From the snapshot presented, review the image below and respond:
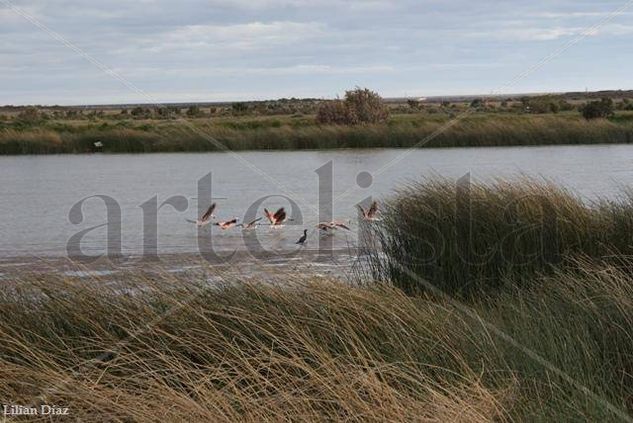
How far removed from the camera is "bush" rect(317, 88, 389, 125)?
1444 inches

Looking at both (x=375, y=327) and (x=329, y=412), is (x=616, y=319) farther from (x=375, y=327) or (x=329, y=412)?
(x=329, y=412)

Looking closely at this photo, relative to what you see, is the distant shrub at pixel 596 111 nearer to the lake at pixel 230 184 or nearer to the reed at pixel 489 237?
the lake at pixel 230 184

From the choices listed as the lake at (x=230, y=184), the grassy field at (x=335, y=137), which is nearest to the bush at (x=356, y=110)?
the grassy field at (x=335, y=137)

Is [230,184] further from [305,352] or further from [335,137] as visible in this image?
[305,352]

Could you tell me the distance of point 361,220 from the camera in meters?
10.3

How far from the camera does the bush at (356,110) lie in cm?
3669

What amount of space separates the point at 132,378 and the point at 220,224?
8.43 metres

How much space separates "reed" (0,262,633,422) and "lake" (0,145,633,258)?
5177mm

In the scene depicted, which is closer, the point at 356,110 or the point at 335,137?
the point at 335,137

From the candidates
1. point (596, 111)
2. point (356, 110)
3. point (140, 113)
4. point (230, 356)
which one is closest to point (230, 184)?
point (230, 356)

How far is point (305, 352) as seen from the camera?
16.2 ft

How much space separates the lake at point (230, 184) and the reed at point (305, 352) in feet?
17.0

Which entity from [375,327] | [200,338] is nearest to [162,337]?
[200,338]

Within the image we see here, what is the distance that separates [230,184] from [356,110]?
55.6 ft
